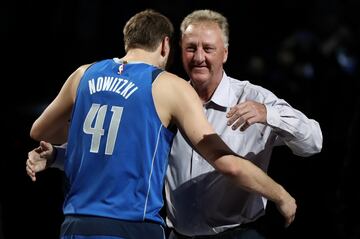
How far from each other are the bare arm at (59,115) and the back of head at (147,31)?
0.27 meters

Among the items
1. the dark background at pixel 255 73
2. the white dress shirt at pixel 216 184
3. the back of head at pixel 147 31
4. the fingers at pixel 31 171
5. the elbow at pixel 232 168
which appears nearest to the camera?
the elbow at pixel 232 168

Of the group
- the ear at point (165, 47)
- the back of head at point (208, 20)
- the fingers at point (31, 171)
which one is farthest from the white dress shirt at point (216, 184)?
the fingers at point (31, 171)

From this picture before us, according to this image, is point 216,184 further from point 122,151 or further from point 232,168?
point 122,151

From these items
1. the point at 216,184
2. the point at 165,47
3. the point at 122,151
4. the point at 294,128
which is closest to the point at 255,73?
the point at 216,184

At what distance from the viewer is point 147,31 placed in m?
3.41

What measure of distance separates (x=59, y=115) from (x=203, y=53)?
0.89 m

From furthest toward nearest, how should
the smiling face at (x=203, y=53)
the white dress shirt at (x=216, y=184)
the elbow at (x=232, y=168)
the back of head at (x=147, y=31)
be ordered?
the smiling face at (x=203, y=53) → the white dress shirt at (x=216, y=184) → the back of head at (x=147, y=31) → the elbow at (x=232, y=168)

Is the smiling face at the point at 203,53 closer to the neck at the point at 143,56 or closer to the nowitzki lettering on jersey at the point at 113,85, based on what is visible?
the neck at the point at 143,56

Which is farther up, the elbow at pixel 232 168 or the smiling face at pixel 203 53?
the smiling face at pixel 203 53

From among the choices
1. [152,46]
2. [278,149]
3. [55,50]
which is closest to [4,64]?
[55,50]

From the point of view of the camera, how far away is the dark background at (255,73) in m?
5.74

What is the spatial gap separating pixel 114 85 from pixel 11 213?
3226mm

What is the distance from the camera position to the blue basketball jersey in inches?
127

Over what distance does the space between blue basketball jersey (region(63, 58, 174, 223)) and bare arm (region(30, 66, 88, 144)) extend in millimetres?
200
